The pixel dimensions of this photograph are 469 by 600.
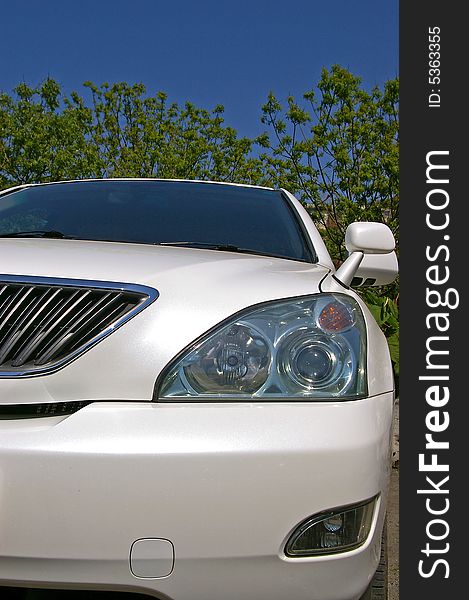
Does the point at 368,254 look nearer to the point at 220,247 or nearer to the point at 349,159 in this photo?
the point at 220,247

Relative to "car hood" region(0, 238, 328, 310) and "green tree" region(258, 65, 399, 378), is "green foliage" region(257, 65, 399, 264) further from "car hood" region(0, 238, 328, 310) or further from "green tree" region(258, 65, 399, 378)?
"car hood" region(0, 238, 328, 310)

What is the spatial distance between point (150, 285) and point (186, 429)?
0.34 m

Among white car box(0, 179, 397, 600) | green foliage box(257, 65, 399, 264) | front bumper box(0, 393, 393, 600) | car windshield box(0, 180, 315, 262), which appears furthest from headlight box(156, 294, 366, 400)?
green foliage box(257, 65, 399, 264)

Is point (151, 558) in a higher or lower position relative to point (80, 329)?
lower

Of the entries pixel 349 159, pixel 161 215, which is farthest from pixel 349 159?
pixel 161 215

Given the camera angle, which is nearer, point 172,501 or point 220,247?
point 172,501

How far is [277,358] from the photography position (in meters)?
1.50

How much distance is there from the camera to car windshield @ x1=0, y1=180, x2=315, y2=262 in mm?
2350

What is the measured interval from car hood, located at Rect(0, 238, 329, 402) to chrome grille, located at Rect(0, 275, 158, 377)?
0.8 inches

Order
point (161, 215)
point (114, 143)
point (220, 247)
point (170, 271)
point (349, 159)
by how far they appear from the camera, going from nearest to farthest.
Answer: point (170, 271) → point (220, 247) → point (161, 215) → point (349, 159) → point (114, 143)

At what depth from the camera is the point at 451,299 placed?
244 cm

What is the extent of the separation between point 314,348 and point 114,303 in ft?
1.44

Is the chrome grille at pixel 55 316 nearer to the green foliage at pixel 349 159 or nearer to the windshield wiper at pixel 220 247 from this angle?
the windshield wiper at pixel 220 247

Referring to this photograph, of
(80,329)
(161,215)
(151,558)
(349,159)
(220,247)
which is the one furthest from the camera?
(349,159)
